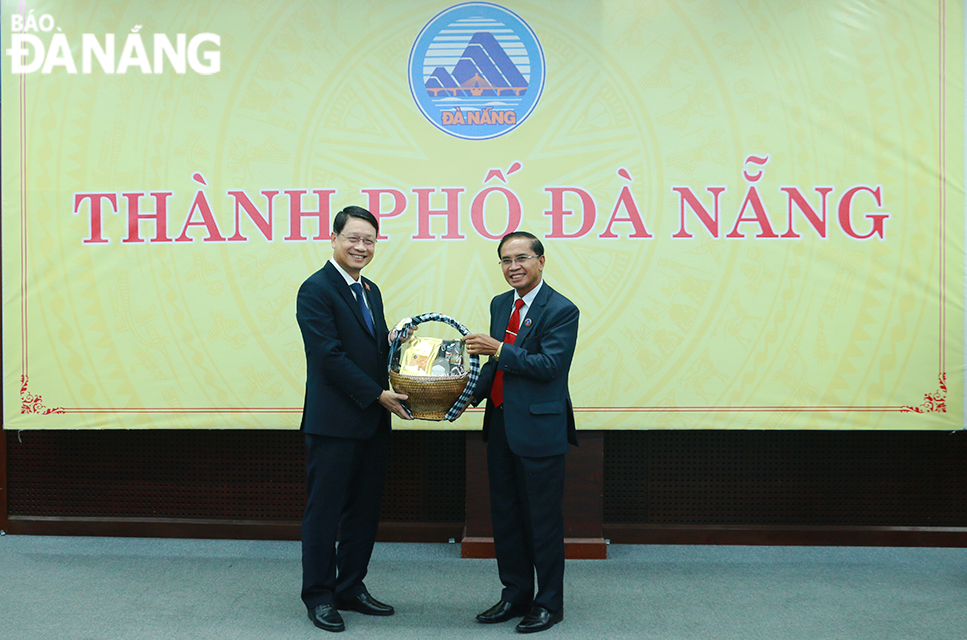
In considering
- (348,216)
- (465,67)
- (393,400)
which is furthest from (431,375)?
(465,67)

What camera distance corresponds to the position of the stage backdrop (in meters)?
3.36

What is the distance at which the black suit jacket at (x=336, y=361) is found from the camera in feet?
8.17

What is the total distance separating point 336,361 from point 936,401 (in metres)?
3.14

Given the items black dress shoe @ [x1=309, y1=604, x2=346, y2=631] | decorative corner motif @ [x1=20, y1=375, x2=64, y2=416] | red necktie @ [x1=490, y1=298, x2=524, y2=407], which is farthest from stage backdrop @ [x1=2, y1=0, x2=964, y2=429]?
black dress shoe @ [x1=309, y1=604, x2=346, y2=631]

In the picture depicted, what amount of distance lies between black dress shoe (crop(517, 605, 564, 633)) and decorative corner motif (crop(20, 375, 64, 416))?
2.83 meters

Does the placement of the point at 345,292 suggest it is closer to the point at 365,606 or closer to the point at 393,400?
the point at 393,400

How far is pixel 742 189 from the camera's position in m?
3.38

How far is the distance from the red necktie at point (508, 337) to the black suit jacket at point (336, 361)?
47 cm

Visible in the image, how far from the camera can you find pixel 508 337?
264 centimetres

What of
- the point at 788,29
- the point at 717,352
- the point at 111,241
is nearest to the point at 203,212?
the point at 111,241

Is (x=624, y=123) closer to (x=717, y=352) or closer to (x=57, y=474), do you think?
(x=717, y=352)

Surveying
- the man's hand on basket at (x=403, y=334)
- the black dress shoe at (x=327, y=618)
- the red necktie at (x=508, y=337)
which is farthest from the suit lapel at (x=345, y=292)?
the black dress shoe at (x=327, y=618)

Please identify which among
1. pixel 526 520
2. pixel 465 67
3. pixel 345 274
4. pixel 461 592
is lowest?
pixel 461 592

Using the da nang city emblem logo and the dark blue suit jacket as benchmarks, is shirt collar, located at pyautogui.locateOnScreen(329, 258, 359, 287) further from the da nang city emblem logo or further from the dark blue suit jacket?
the da nang city emblem logo
